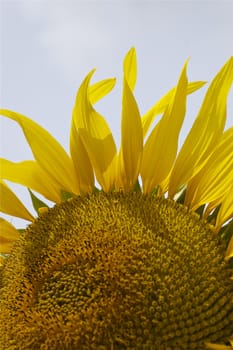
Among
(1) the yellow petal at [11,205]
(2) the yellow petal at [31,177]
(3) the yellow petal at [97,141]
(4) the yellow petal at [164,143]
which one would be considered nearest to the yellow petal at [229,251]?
(4) the yellow petal at [164,143]

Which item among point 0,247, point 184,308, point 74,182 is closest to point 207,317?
point 184,308

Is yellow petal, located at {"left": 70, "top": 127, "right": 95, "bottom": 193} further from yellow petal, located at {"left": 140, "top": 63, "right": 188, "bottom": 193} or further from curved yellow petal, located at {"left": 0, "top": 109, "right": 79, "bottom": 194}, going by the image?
yellow petal, located at {"left": 140, "top": 63, "right": 188, "bottom": 193}

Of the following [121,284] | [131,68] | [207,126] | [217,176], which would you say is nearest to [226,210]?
[217,176]

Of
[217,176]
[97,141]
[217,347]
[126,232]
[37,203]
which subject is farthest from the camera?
[37,203]

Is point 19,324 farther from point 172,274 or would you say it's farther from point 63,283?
point 172,274

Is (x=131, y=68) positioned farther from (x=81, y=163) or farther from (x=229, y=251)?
(x=229, y=251)

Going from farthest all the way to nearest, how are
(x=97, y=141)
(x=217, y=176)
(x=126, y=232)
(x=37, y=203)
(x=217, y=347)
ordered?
1. (x=37, y=203)
2. (x=97, y=141)
3. (x=217, y=176)
4. (x=126, y=232)
5. (x=217, y=347)

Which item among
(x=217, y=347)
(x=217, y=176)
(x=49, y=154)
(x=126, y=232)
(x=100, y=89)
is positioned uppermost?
(x=100, y=89)
